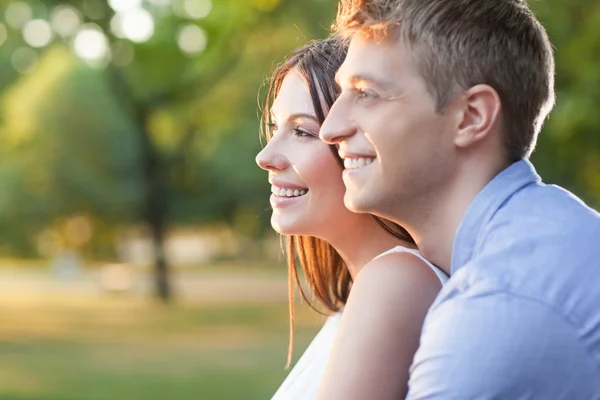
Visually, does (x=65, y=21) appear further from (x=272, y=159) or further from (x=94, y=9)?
(x=272, y=159)

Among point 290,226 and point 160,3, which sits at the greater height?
point 160,3

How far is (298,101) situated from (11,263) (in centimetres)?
5368

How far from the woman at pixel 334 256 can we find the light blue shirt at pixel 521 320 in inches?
10.5

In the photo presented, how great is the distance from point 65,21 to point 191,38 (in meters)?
3.52

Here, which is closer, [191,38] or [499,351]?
[499,351]

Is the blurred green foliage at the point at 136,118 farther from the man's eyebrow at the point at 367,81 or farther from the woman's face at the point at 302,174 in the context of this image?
the man's eyebrow at the point at 367,81

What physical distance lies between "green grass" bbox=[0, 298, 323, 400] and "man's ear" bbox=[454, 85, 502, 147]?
10.4 meters

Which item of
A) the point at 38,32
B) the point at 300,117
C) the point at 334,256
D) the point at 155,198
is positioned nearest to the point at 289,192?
the point at 300,117

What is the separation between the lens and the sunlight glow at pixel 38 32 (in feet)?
82.7

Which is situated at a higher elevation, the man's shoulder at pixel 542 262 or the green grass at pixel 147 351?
the man's shoulder at pixel 542 262

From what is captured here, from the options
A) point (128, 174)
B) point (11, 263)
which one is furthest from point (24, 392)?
point (11, 263)

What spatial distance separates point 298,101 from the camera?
6.79 feet

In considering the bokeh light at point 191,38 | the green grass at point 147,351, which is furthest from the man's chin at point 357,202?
the bokeh light at point 191,38

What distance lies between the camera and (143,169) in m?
25.5
